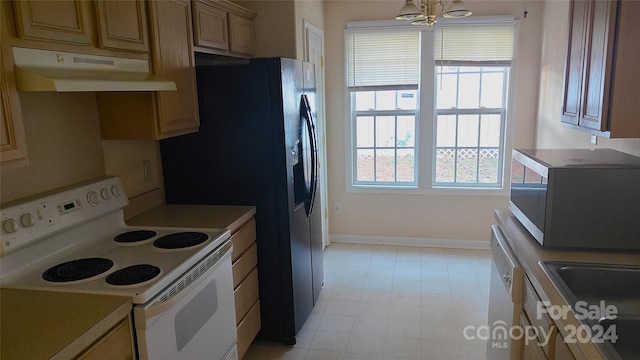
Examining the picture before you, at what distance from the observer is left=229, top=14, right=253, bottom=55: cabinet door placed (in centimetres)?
285

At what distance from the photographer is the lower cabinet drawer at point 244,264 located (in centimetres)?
232

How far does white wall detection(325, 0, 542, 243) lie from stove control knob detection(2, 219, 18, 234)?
3.09 m

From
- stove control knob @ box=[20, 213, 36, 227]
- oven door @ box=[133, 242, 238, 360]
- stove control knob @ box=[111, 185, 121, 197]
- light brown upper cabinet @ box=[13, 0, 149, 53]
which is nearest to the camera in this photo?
light brown upper cabinet @ box=[13, 0, 149, 53]

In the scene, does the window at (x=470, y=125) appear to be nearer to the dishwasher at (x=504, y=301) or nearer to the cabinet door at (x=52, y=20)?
the dishwasher at (x=504, y=301)

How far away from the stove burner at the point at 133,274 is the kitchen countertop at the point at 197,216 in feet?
1.76

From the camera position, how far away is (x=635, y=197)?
1.71 meters

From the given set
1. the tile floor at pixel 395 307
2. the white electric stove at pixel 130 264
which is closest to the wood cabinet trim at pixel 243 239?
the white electric stove at pixel 130 264

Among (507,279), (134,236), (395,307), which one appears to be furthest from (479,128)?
(134,236)

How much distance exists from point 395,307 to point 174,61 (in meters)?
2.24

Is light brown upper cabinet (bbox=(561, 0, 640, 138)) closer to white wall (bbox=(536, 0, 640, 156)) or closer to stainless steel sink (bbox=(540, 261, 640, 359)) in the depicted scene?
stainless steel sink (bbox=(540, 261, 640, 359))

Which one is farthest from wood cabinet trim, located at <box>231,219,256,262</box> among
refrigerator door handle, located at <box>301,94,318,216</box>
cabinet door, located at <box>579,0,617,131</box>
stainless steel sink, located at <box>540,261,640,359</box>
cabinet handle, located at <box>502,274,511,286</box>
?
cabinet door, located at <box>579,0,617,131</box>

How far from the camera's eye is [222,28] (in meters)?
2.69

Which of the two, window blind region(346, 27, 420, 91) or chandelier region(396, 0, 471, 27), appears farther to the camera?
window blind region(346, 27, 420, 91)

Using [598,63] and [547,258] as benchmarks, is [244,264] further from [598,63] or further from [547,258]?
[598,63]
